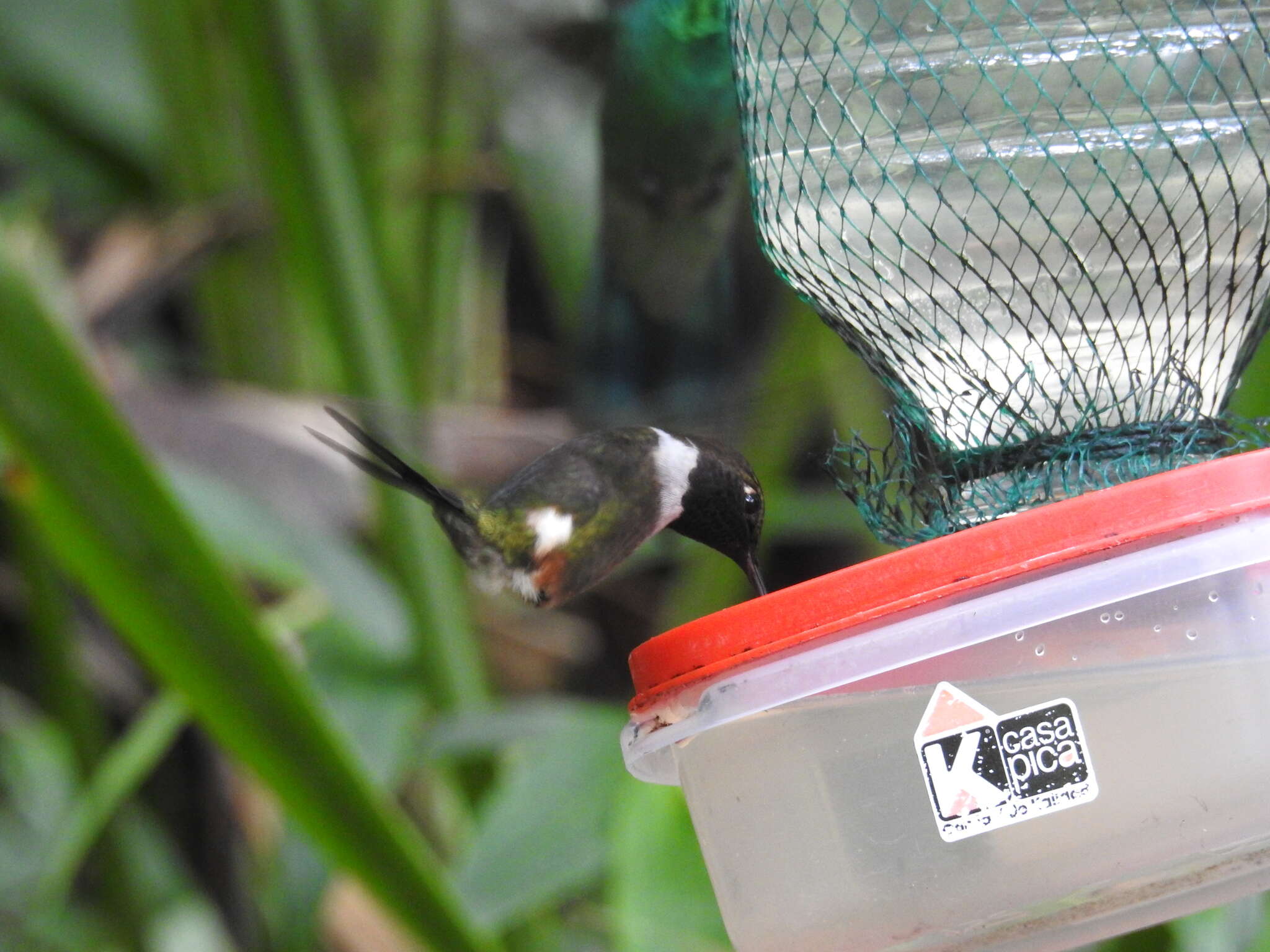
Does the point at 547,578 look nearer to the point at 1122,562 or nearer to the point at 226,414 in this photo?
the point at 1122,562

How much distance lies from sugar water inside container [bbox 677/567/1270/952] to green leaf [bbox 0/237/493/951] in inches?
18.0

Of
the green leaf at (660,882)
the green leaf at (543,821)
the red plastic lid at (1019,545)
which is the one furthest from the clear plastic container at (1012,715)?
the green leaf at (543,821)

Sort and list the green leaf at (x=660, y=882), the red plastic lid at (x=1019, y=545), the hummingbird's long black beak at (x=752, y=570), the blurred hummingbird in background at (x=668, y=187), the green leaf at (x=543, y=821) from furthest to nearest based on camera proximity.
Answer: the green leaf at (x=543, y=821), the green leaf at (x=660, y=882), the blurred hummingbird in background at (x=668, y=187), the hummingbird's long black beak at (x=752, y=570), the red plastic lid at (x=1019, y=545)

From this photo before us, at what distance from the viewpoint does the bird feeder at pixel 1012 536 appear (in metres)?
0.51

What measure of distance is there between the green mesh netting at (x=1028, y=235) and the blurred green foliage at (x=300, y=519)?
139mm

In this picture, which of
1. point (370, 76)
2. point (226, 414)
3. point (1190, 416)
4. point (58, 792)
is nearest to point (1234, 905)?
point (1190, 416)

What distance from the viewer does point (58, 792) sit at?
190 centimetres

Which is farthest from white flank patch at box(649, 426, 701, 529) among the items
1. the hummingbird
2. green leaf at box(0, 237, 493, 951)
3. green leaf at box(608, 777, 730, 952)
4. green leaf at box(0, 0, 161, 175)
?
green leaf at box(0, 0, 161, 175)

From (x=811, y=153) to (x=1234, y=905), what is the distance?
620 mm

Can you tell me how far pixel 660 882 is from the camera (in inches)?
44.3

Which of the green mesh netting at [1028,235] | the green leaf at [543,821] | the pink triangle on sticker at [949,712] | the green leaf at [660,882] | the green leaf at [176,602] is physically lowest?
the green leaf at [543,821]

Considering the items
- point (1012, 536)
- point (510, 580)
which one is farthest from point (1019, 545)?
point (510, 580)

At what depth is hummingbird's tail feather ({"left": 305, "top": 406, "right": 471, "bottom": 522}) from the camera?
656 millimetres

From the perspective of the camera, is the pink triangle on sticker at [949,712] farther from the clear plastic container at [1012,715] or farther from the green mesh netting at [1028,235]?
the green mesh netting at [1028,235]
